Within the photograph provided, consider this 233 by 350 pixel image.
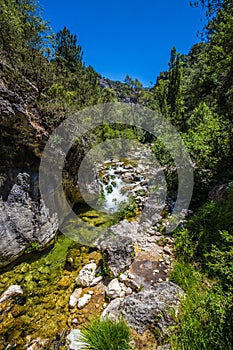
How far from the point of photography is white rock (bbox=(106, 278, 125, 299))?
2852 mm

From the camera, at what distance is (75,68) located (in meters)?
13.0

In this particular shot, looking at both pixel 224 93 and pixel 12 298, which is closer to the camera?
pixel 12 298

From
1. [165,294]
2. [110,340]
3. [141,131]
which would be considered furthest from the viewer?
[141,131]

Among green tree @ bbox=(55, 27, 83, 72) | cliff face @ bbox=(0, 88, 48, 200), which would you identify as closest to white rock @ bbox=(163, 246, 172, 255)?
cliff face @ bbox=(0, 88, 48, 200)

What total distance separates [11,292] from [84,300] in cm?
135

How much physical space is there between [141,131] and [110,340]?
53.8 feet

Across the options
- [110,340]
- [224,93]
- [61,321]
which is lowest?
[61,321]

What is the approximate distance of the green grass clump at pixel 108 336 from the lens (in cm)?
181

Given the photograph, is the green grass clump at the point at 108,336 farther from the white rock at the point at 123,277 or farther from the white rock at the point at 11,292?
the white rock at the point at 11,292

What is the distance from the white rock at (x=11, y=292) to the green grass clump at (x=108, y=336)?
6.04 feet

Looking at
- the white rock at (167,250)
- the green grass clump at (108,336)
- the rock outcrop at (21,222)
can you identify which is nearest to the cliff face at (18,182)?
the rock outcrop at (21,222)

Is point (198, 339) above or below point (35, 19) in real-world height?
below

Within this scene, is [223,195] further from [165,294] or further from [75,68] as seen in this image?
[75,68]

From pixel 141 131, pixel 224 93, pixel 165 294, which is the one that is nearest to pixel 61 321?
pixel 165 294
